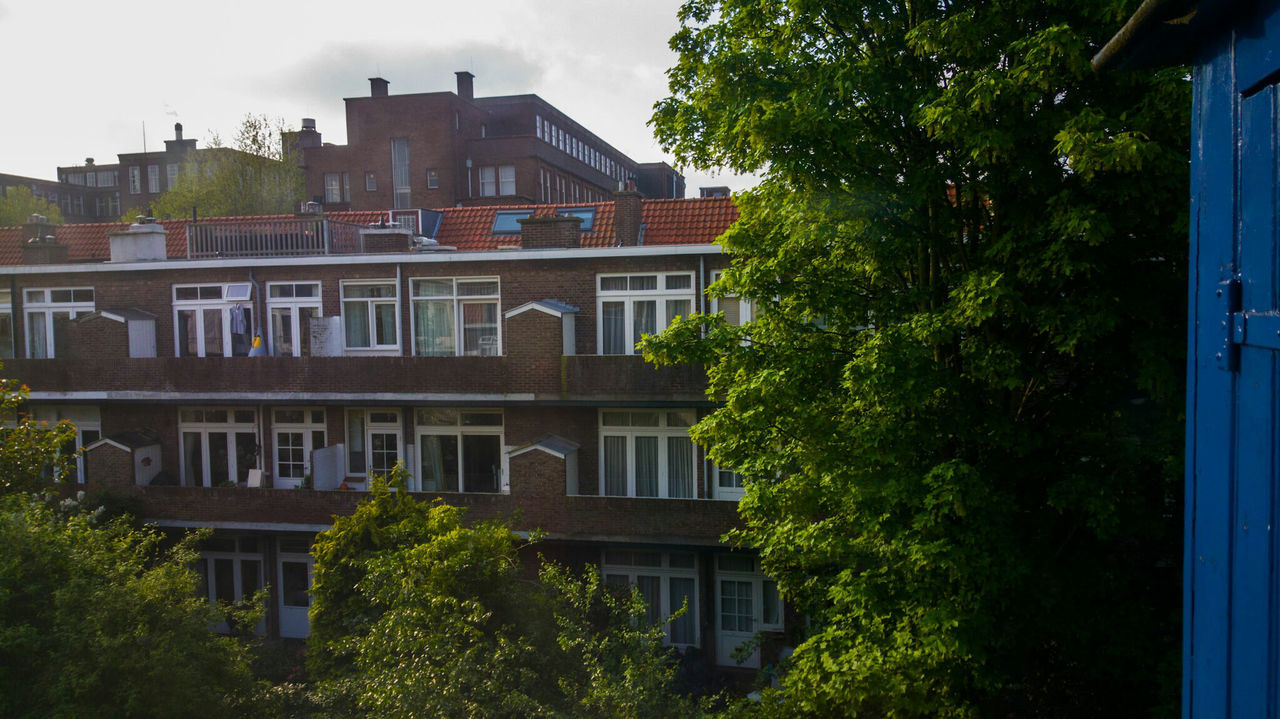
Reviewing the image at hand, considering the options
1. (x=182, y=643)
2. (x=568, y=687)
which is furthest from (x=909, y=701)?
(x=182, y=643)

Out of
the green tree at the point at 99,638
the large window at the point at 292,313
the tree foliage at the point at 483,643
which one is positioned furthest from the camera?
the large window at the point at 292,313

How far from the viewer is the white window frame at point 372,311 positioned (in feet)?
65.8

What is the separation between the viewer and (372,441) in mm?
20828

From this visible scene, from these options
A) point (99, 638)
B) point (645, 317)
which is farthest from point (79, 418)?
point (645, 317)

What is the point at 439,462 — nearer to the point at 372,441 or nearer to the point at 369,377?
the point at 372,441

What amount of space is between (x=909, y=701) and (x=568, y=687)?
3793mm

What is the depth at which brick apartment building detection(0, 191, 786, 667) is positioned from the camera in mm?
18109

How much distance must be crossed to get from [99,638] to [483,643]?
4.36m

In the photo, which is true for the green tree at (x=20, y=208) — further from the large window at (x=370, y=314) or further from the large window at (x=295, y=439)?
the large window at (x=370, y=314)

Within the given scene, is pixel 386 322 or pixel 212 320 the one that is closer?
pixel 386 322

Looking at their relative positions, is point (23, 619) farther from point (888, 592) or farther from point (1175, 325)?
point (1175, 325)

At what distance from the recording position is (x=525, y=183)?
46000 millimetres

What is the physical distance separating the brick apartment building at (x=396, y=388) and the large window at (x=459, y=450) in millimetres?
47

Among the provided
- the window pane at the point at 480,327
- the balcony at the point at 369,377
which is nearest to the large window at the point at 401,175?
the balcony at the point at 369,377
